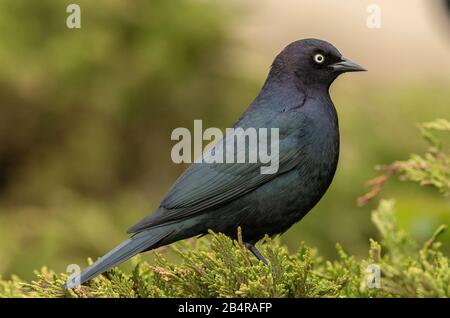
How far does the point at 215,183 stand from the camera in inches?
124

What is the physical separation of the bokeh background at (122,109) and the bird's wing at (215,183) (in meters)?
2.19

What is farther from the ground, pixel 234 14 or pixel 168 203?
pixel 234 14

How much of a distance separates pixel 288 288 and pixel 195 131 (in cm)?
342

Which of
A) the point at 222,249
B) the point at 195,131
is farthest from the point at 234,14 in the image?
the point at 222,249

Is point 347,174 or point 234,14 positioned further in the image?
point 234,14

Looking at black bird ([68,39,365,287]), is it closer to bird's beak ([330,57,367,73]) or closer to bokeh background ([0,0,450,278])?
bird's beak ([330,57,367,73])

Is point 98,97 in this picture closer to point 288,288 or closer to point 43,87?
point 43,87

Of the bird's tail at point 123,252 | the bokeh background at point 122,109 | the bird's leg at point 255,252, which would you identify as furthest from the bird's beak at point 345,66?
the bokeh background at point 122,109

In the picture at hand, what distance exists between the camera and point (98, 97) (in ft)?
19.6

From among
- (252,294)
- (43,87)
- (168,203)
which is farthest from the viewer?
(43,87)

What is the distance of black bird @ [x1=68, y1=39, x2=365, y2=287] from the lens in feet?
10.1

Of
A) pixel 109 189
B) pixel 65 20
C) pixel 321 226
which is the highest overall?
pixel 65 20

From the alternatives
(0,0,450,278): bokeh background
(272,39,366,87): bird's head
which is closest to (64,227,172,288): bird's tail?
(272,39,366,87): bird's head

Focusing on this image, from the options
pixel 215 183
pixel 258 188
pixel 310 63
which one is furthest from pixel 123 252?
pixel 310 63
